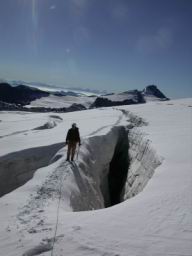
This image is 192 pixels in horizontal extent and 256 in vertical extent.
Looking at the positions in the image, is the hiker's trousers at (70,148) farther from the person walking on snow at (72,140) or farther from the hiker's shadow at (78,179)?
the hiker's shadow at (78,179)

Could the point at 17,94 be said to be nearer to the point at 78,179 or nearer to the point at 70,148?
the point at 70,148

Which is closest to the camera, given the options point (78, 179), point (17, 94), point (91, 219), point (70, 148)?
point (91, 219)

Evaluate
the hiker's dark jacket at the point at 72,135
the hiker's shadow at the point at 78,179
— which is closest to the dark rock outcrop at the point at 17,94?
the hiker's dark jacket at the point at 72,135

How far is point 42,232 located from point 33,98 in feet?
510

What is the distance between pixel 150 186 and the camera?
430 inches

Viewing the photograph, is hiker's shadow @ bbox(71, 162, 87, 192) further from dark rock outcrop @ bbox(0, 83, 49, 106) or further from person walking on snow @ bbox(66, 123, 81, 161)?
dark rock outcrop @ bbox(0, 83, 49, 106)

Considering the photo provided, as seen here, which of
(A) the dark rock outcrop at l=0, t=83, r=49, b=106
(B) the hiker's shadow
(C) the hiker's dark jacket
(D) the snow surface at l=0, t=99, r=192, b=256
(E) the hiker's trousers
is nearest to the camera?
(D) the snow surface at l=0, t=99, r=192, b=256

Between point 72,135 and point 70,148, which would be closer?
point 70,148

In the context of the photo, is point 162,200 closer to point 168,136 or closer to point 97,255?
point 97,255

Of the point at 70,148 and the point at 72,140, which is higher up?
the point at 72,140

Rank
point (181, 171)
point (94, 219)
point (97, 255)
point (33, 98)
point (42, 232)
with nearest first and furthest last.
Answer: point (97, 255)
point (42, 232)
point (94, 219)
point (181, 171)
point (33, 98)

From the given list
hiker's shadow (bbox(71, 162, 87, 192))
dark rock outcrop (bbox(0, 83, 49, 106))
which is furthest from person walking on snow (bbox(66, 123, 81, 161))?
dark rock outcrop (bbox(0, 83, 49, 106))

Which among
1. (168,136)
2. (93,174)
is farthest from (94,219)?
(168,136)

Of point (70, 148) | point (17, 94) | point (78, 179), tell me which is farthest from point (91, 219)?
point (17, 94)
